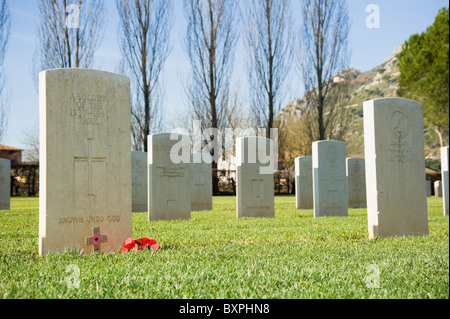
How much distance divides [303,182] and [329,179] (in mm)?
3566

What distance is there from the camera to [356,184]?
15.1 metres

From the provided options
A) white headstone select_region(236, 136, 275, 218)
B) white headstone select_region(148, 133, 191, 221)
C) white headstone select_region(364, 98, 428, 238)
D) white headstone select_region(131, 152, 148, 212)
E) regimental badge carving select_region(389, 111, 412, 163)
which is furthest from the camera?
white headstone select_region(131, 152, 148, 212)

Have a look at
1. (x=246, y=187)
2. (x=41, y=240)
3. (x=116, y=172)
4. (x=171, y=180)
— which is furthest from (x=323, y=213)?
(x=41, y=240)

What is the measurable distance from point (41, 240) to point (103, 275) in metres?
1.72

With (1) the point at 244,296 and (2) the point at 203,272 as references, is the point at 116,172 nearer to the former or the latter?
(2) the point at 203,272

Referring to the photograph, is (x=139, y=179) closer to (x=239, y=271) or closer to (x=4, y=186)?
(x=4, y=186)

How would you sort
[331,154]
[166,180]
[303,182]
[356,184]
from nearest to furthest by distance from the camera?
[166,180] < [331,154] < [303,182] < [356,184]

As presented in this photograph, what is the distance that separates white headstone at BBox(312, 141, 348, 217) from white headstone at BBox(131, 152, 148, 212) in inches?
210

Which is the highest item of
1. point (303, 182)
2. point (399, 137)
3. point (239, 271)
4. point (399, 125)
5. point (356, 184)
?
point (399, 125)

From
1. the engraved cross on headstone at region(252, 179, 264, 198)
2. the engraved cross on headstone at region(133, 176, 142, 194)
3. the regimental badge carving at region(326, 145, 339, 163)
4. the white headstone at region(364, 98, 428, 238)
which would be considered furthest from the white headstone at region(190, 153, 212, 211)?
the white headstone at region(364, 98, 428, 238)

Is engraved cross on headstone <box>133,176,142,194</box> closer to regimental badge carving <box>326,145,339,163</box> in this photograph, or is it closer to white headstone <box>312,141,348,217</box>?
white headstone <box>312,141,348,217</box>

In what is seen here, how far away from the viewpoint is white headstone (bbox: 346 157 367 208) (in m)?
15.0

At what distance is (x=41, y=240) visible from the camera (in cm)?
442

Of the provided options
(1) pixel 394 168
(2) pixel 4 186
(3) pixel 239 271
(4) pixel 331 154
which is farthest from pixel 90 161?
(2) pixel 4 186
